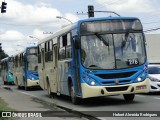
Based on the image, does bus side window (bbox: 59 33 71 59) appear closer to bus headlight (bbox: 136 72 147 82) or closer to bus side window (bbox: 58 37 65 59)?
bus side window (bbox: 58 37 65 59)

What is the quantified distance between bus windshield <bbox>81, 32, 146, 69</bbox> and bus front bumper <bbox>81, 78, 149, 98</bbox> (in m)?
0.69

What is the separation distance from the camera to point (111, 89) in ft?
50.1

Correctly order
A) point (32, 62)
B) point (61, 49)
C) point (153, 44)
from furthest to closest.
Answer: point (153, 44), point (32, 62), point (61, 49)

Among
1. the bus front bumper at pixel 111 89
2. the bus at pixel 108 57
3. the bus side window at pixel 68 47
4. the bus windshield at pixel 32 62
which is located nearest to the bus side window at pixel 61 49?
the bus side window at pixel 68 47

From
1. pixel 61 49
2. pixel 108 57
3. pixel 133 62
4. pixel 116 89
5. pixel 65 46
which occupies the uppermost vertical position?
pixel 65 46

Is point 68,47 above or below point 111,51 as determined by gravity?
above

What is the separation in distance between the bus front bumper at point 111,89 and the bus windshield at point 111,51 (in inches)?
27.2

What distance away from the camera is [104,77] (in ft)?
49.9

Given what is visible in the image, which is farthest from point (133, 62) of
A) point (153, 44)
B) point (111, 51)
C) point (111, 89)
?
point (153, 44)

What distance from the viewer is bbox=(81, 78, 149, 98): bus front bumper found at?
49.6ft

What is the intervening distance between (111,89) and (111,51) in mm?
1320

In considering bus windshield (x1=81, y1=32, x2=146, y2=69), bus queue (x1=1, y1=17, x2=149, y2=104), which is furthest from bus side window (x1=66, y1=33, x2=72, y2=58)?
bus windshield (x1=81, y1=32, x2=146, y2=69)

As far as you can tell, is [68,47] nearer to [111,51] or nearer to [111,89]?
[111,51]

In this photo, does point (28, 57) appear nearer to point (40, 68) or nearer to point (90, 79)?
point (40, 68)
